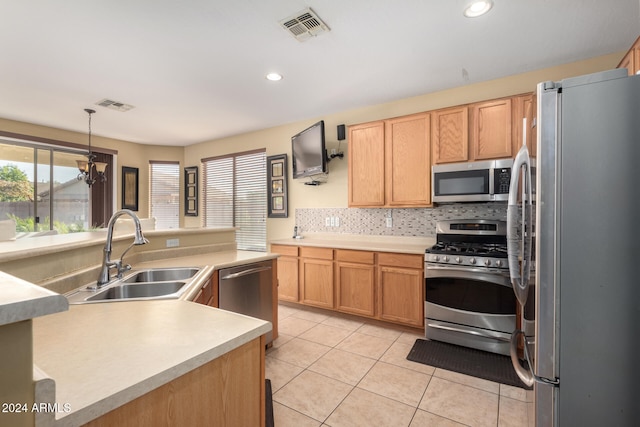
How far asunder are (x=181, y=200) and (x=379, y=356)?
5069 millimetres

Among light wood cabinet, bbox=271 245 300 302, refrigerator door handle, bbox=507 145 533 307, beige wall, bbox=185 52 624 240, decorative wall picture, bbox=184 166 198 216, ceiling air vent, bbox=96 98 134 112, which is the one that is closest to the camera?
refrigerator door handle, bbox=507 145 533 307

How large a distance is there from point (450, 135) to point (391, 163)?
2.22 feet

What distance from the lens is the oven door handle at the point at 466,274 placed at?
2592 millimetres

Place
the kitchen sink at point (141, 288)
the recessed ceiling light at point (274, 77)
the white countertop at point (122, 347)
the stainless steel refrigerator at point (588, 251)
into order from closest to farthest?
1. the white countertop at point (122, 347)
2. the stainless steel refrigerator at point (588, 251)
3. the kitchen sink at point (141, 288)
4. the recessed ceiling light at point (274, 77)

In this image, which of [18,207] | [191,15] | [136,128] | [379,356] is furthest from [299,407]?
[18,207]

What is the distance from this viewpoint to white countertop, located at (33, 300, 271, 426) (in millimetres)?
679

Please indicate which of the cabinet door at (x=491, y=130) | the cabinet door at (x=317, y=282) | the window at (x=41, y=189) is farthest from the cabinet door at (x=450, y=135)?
the window at (x=41, y=189)

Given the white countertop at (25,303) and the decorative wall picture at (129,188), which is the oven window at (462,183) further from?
the decorative wall picture at (129,188)

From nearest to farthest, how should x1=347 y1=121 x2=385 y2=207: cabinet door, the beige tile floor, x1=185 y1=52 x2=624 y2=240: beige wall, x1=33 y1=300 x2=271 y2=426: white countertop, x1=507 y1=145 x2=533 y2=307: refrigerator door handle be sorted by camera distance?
x1=33 y1=300 x2=271 y2=426: white countertop → x1=507 y1=145 x2=533 y2=307: refrigerator door handle → the beige tile floor → x1=185 y1=52 x2=624 y2=240: beige wall → x1=347 y1=121 x2=385 y2=207: cabinet door

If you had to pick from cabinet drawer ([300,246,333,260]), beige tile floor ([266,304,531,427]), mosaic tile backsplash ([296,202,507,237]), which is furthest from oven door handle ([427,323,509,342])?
cabinet drawer ([300,246,333,260])

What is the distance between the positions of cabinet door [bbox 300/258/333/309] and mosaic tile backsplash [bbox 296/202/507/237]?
70cm

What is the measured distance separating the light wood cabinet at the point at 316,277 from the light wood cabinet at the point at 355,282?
0.10 meters

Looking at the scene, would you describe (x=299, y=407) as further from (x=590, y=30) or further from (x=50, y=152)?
(x=50, y=152)

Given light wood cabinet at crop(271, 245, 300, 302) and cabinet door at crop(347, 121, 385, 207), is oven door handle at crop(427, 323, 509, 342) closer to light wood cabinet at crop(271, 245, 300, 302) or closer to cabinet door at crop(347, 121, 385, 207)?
cabinet door at crop(347, 121, 385, 207)
